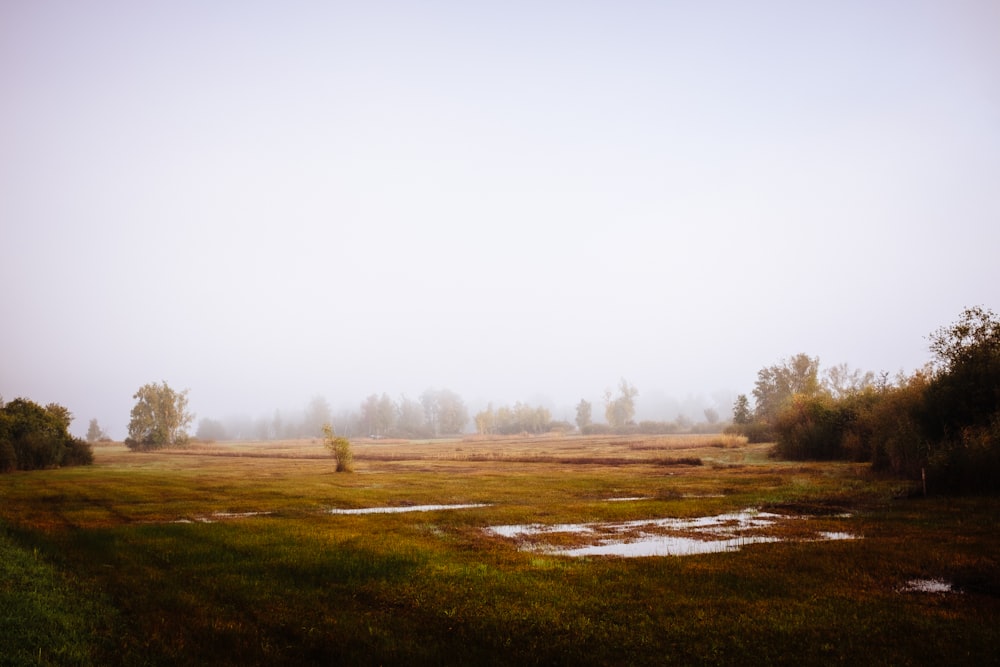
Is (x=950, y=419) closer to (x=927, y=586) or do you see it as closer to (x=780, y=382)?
(x=927, y=586)

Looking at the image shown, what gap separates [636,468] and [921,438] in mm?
28469

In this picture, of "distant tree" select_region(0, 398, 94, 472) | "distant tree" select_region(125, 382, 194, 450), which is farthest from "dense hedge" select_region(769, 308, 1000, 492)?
"distant tree" select_region(125, 382, 194, 450)

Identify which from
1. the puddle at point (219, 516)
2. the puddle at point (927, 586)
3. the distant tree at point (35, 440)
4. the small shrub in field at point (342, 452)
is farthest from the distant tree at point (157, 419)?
the puddle at point (927, 586)

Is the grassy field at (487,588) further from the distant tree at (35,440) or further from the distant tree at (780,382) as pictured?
the distant tree at (780,382)

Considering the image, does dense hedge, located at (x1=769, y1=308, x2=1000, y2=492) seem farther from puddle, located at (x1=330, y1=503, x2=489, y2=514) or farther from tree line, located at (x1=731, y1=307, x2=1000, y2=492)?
puddle, located at (x1=330, y1=503, x2=489, y2=514)

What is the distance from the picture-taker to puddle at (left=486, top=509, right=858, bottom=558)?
21634 mm

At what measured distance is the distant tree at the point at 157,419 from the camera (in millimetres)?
127625

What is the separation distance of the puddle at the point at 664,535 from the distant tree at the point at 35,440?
64766mm

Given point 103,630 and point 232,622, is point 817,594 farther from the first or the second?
point 103,630

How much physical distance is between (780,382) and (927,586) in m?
114

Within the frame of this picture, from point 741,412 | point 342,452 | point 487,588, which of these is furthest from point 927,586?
point 741,412

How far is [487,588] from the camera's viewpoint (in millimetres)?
16391

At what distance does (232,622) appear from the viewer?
13.9m

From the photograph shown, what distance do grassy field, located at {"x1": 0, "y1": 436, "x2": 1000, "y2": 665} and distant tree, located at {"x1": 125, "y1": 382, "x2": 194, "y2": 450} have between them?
4288 inches
